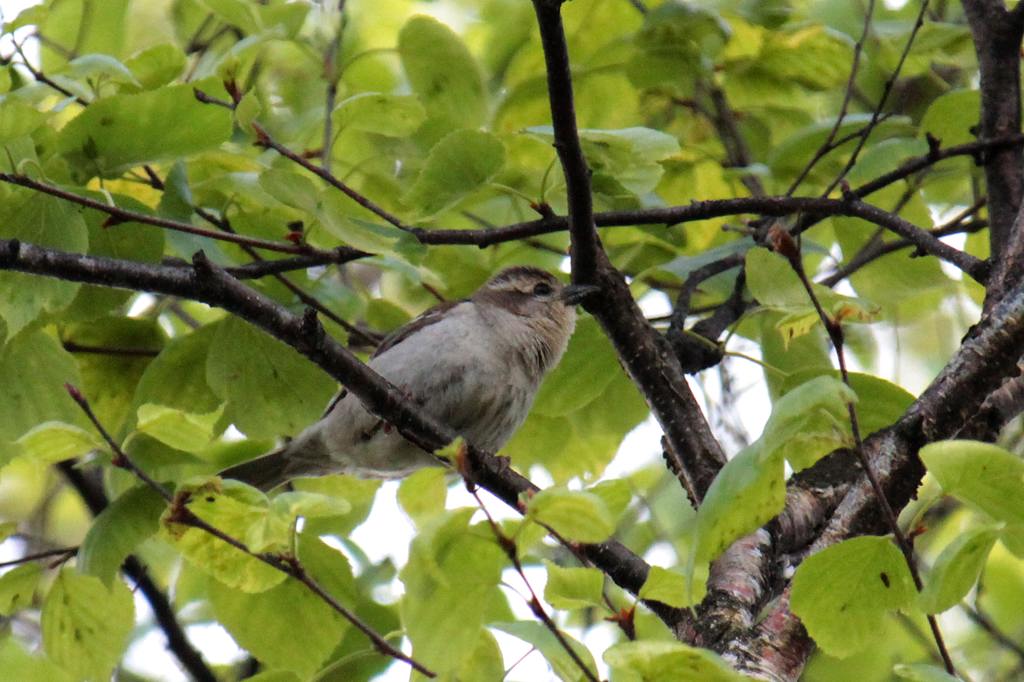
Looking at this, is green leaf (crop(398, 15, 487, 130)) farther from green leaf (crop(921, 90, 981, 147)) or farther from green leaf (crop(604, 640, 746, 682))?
green leaf (crop(604, 640, 746, 682))

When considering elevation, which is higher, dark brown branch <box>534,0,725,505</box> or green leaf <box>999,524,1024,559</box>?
dark brown branch <box>534,0,725,505</box>

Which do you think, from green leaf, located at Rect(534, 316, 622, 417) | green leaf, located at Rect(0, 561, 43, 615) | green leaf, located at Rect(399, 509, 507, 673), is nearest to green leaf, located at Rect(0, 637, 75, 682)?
green leaf, located at Rect(0, 561, 43, 615)

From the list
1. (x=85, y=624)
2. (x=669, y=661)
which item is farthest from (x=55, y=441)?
(x=669, y=661)

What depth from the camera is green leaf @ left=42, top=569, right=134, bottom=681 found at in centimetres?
392

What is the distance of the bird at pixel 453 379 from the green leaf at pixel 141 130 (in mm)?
1896

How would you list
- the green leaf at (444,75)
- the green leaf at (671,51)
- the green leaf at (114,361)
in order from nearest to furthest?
the green leaf at (114,361) → the green leaf at (444,75) → the green leaf at (671,51)

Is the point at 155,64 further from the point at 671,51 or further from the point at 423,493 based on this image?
the point at 671,51

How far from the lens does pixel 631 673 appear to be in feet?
7.52

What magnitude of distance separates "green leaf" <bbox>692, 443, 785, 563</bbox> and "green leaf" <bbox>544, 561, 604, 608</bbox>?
17.9 inches

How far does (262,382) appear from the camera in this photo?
4.40 metres

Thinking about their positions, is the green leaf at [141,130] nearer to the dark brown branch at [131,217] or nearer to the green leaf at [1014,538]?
the dark brown branch at [131,217]

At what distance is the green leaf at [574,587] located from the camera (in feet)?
8.98

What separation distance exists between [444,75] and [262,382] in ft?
5.36

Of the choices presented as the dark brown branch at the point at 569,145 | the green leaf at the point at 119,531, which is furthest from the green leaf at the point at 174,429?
the dark brown branch at the point at 569,145
